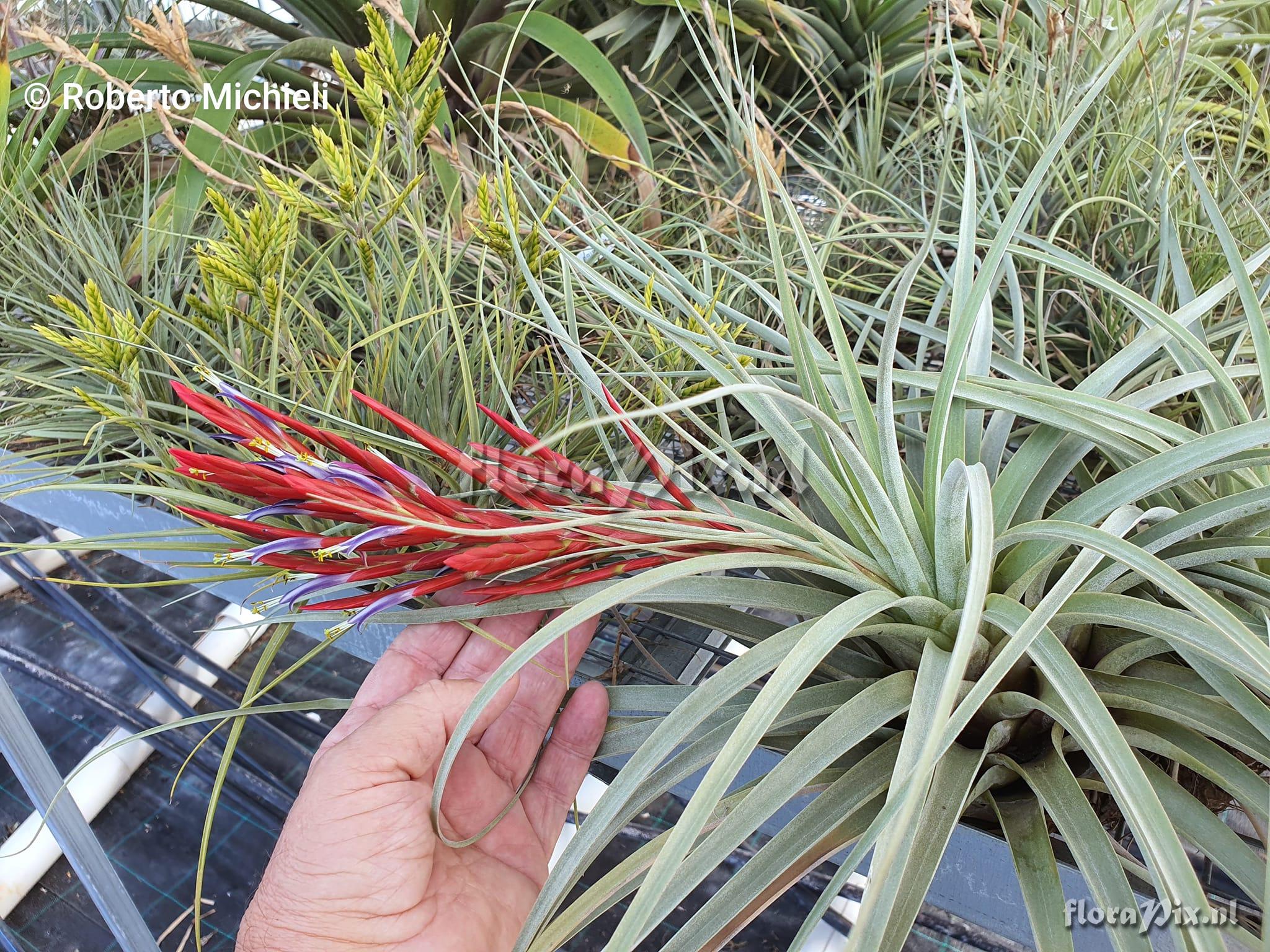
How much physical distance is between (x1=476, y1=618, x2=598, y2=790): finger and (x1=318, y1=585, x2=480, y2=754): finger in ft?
0.19

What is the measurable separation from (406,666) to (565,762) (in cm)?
13

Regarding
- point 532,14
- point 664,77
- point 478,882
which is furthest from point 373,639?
point 664,77

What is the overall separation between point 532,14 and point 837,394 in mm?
758

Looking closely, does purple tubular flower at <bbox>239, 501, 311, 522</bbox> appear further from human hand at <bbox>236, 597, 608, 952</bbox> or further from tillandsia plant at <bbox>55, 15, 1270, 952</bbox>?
human hand at <bbox>236, 597, 608, 952</bbox>

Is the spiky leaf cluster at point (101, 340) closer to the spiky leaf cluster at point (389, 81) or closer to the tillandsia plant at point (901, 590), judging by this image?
the tillandsia plant at point (901, 590)

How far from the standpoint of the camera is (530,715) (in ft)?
1.70

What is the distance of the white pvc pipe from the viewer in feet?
3.49

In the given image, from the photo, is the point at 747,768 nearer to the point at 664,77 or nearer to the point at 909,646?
the point at 909,646

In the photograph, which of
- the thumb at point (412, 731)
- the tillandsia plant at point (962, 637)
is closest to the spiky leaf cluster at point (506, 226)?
the tillandsia plant at point (962, 637)

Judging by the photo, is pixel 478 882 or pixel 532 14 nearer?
pixel 478 882

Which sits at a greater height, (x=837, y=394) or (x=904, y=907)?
(x=837, y=394)

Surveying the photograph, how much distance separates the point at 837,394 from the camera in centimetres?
49
